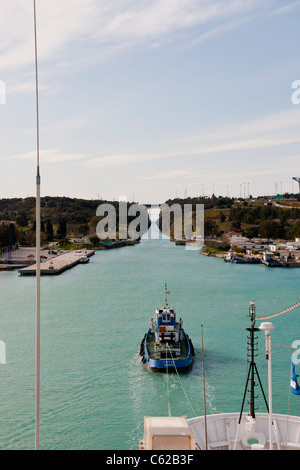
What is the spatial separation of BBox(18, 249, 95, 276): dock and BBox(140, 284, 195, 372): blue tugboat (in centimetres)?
1415

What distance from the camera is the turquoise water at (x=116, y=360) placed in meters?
5.84

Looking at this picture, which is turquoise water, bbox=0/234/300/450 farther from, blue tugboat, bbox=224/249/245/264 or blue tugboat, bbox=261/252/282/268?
blue tugboat, bbox=224/249/245/264

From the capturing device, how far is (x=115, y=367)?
7.85 metres

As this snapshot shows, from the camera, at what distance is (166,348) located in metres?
7.93

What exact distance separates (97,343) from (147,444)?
791 centimetres

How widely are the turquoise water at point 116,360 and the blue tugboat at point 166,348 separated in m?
0.17

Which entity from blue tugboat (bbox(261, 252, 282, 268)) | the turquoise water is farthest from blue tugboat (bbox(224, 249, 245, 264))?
the turquoise water

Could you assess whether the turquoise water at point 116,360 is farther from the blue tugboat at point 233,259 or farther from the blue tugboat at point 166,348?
the blue tugboat at point 233,259

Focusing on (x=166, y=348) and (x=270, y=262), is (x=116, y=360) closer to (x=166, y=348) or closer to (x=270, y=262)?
(x=166, y=348)

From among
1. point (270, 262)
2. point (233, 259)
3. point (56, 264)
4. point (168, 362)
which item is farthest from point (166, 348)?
point (233, 259)

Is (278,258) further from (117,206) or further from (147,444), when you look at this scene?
(117,206)

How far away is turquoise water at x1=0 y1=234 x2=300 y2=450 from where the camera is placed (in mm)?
5844
